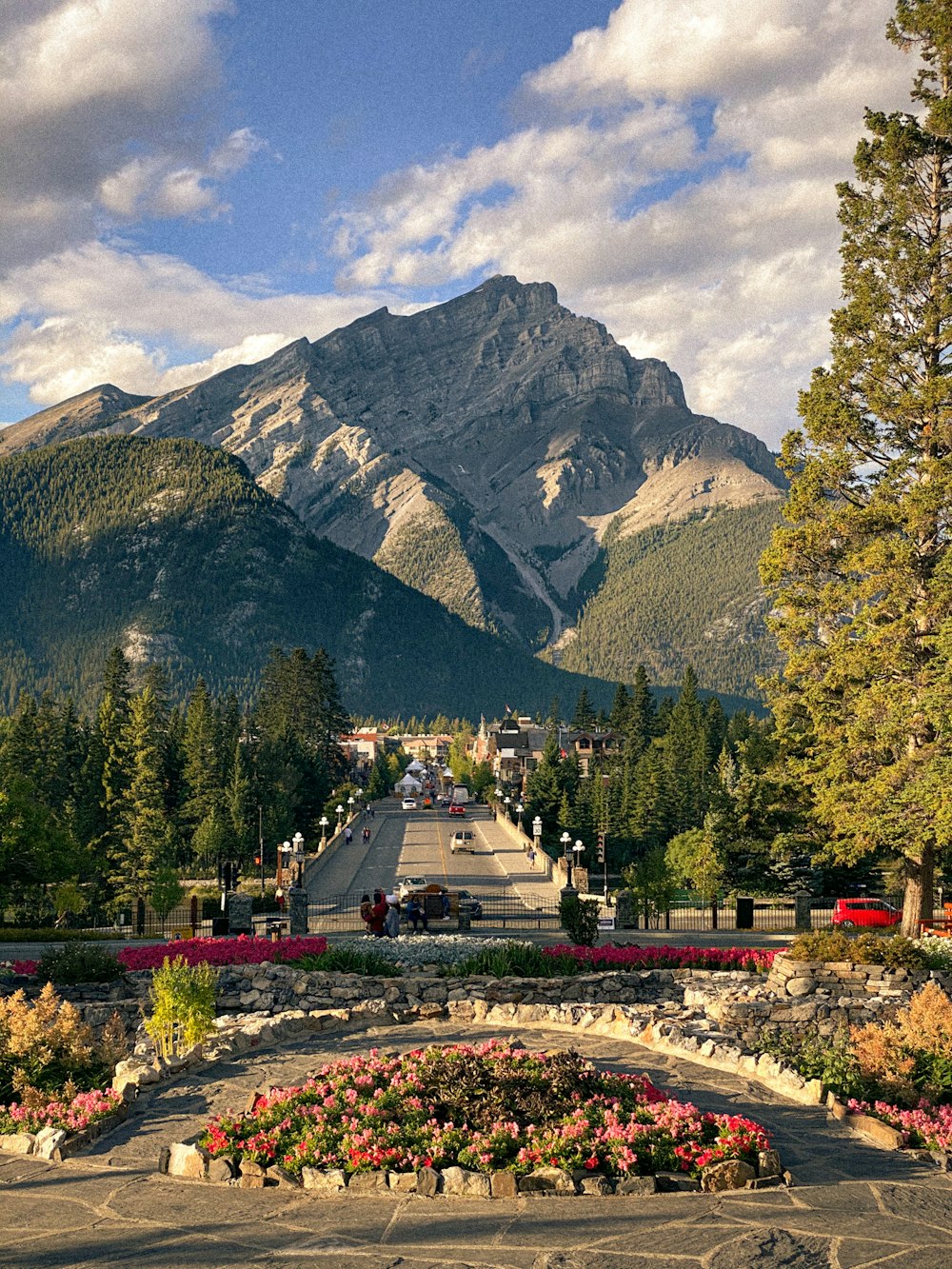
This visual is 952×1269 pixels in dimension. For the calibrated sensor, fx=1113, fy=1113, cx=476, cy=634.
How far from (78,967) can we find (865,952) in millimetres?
15227

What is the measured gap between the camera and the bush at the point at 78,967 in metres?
21.9

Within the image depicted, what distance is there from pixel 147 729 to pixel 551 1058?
200 ft

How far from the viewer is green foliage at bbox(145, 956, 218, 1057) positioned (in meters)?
15.7

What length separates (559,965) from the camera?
876 inches

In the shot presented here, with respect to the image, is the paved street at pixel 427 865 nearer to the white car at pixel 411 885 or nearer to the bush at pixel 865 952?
the white car at pixel 411 885

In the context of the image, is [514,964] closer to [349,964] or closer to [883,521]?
[349,964]

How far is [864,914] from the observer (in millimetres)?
33906

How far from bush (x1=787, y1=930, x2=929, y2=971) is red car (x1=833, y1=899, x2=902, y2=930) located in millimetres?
10718

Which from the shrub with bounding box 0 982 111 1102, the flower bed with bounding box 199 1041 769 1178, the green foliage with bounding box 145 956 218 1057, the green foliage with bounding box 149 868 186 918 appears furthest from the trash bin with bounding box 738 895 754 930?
the shrub with bounding box 0 982 111 1102

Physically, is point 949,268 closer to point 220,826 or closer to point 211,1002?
point 211,1002

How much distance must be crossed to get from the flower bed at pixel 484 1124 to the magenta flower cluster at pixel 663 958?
33.4ft

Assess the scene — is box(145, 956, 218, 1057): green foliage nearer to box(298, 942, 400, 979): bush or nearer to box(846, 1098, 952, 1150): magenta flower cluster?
box(298, 942, 400, 979): bush

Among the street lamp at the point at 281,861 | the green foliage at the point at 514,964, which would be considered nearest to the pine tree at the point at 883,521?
the green foliage at the point at 514,964

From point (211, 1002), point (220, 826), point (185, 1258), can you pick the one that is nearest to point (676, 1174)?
point (185, 1258)
